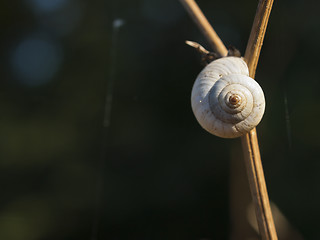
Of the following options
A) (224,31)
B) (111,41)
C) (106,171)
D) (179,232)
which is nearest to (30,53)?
(111,41)

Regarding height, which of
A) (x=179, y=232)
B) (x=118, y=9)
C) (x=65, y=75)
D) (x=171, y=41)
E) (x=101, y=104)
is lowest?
(x=179, y=232)

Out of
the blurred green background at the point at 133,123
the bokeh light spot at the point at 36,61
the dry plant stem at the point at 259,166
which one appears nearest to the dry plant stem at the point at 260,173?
the dry plant stem at the point at 259,166

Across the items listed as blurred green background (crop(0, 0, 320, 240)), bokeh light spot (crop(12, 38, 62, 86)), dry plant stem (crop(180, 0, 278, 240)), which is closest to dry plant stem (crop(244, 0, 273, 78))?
dry plant stem (crop(180, 0, 278, 240))

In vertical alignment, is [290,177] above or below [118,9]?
below

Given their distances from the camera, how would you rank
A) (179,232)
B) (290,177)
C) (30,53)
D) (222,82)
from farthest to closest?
(30,53) < (179,232) < (290,177) < (222,82)

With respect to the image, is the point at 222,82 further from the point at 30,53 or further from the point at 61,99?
the point at 30,53

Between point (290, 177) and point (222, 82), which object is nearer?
point (222, 82)

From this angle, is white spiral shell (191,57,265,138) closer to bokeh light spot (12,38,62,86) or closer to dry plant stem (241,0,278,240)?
dry plant stem (241,0,278,240)

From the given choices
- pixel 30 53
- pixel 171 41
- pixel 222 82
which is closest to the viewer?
pixel 222 82
